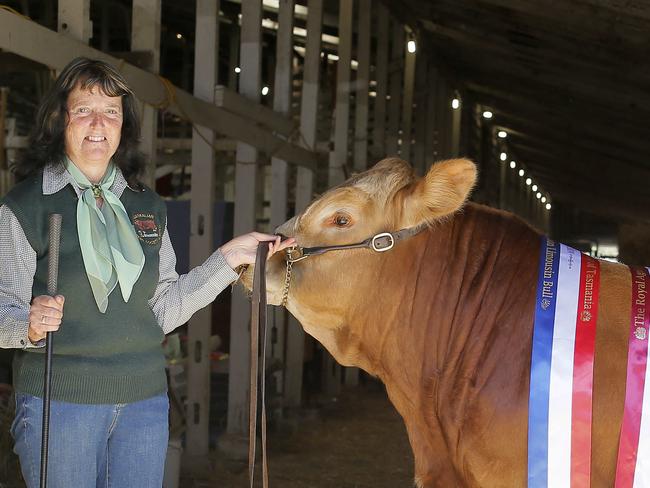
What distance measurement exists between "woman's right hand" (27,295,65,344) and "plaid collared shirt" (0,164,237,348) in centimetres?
6

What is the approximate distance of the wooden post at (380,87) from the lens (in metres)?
10.5

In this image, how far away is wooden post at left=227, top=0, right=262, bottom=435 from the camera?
20.8 feet

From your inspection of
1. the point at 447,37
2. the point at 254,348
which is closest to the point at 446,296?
the point at 254,348

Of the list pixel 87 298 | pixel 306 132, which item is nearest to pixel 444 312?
pixel 87 298

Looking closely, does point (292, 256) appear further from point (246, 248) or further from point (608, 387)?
point (608, 387)

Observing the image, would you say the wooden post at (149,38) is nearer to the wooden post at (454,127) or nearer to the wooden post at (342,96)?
the wooden post at (342,96)

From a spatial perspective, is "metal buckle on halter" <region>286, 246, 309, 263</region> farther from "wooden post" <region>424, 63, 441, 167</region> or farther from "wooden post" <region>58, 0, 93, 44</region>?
"wooden post" <region>424, 63, 441, 167</region>

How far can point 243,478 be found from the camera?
5547 mm

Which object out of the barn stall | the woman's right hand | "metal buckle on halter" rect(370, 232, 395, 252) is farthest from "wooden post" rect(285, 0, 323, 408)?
the woman's right hand

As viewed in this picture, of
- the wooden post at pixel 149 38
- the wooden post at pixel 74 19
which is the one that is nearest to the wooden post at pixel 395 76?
the wooden post at pixel 149 38

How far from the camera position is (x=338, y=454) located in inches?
259

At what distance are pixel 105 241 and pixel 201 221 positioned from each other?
345cm

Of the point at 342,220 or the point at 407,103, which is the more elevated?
the point at 407,103

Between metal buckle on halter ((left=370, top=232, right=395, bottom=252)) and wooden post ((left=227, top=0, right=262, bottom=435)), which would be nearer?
metal buckle on halter ((left=370, top=232, right=395, bottom=252))
